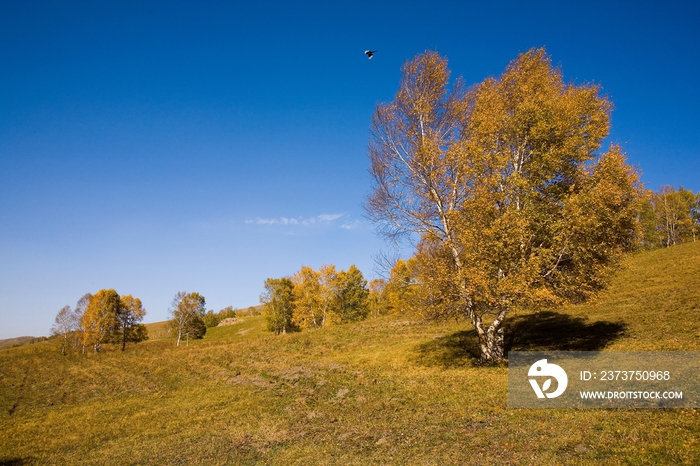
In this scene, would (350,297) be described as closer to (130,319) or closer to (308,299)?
(308,299)

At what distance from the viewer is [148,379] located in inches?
1292

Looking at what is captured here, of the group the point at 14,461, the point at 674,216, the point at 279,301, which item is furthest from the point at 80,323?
the point at 674,216

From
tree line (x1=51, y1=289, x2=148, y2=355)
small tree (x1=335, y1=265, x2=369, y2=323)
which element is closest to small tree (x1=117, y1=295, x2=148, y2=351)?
tree line (x1=51, y1=289, x2=148, y2=355)

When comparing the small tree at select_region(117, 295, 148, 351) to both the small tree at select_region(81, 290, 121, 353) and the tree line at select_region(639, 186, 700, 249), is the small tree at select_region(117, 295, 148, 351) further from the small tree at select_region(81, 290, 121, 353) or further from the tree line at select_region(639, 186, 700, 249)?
the tree line at select_region(639, 186, 700, 249)

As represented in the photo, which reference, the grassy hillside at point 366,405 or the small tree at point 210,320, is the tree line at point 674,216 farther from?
the small tree at point 210,320

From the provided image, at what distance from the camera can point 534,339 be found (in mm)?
24438

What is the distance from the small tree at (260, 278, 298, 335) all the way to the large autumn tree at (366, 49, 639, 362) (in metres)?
61.9

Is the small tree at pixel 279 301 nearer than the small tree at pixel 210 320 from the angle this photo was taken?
Yes

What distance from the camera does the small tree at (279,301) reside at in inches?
3100

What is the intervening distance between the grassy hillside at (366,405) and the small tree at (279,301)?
38.0 metres

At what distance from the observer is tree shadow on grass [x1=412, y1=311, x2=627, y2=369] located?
69.0ft

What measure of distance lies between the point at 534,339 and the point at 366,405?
47.1 feet

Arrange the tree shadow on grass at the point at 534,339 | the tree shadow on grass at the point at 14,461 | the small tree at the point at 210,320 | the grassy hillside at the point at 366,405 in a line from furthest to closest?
1. the small tree at the point at 210,320
2. the tree shadow on grass at the point at 534,339
3. the tree shadow on grass at the point at 14,461
4. the grassy hillside at the point at 366,405

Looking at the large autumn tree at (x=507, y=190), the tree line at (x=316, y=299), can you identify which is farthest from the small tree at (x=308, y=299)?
the large autumn tree at (x=507, y=190)
